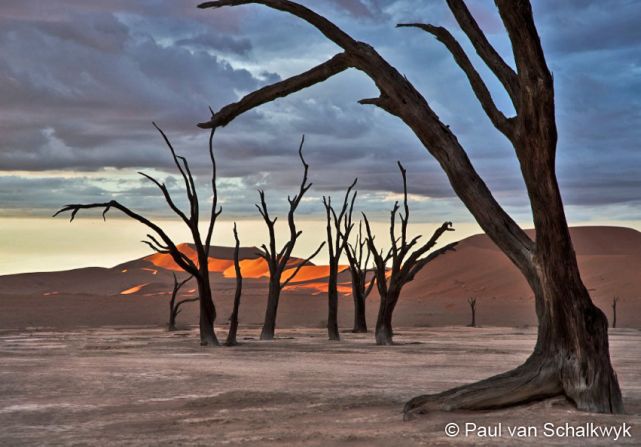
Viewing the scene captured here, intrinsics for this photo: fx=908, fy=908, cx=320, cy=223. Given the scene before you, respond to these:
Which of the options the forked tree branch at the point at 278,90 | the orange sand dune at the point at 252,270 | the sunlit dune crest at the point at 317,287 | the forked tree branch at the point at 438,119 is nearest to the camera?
the forked tree branch at the point at 438,119

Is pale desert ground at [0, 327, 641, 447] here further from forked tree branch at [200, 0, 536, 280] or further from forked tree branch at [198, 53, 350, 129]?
forked tree branch at [198, 53, 350, 129]

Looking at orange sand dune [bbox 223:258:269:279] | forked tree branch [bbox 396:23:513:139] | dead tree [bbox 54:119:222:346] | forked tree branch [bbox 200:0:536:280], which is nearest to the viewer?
forked tree branch [bbox 200:0:536:280]

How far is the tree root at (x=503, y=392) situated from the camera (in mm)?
8438

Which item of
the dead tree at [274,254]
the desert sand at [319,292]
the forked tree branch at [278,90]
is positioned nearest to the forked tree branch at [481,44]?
the forked tree branch at [278,90]

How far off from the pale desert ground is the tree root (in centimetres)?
9

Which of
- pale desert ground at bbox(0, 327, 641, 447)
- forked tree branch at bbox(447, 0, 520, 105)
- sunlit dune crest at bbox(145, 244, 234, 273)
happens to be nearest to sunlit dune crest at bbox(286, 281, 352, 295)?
sunlit dune crest at bbox(145, 244, 234, 273)

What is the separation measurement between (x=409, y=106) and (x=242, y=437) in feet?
12.5

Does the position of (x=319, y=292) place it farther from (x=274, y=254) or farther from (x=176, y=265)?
(x=274, y=254)

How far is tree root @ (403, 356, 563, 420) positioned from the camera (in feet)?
27.7

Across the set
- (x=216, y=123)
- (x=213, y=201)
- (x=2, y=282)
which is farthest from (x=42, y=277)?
(x=216, y=123)

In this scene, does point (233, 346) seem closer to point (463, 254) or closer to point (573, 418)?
point (573, 418)

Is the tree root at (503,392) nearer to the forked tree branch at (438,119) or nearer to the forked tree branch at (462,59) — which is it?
the forked tree branch at (438,119)

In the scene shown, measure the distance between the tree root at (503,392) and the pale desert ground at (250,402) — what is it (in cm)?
9

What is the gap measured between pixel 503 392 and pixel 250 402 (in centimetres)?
279
